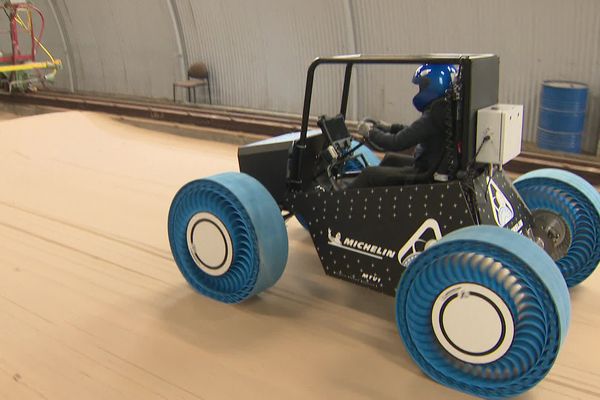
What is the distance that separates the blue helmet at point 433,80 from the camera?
2615 millimetres

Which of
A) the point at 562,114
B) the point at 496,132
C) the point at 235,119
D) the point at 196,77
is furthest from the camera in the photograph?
the point at 196,77

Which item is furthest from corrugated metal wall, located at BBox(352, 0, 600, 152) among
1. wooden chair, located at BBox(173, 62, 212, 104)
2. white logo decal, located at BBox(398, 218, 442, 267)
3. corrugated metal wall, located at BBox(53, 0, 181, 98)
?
white logo decal, located at BBox(398, 218, 442, 267)

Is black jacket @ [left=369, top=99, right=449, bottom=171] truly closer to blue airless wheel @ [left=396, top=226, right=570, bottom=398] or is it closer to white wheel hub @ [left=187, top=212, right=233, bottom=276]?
blue airless wheel @ [left=396, top=226, right=570, bottom=398]

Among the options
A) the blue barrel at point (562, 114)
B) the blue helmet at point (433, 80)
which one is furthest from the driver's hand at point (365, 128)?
the blue barrel at point (562, 114)

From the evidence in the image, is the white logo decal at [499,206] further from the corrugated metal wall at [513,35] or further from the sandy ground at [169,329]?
the corrugated metal wall at [513,35]

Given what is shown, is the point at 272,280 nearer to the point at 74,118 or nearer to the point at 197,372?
the point at 197,372

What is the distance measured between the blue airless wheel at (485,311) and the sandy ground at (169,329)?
0.62 ft

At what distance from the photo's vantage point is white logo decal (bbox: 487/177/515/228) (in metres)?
2.56

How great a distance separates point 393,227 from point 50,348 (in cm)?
176

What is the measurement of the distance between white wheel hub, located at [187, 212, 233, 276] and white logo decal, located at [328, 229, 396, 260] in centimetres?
54

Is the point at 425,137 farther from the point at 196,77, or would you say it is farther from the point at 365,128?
the point at 196,77

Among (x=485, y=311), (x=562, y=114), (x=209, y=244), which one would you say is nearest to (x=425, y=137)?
(x=485, y=311)

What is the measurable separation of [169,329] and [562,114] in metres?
4.48

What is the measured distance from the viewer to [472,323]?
217 cm
